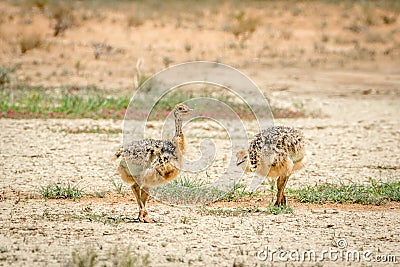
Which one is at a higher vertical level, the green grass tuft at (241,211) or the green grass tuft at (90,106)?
the green grass tuft at (90,106)

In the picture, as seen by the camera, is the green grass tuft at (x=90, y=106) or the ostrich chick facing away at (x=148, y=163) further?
the green grass tuft at (x=90, y=106)

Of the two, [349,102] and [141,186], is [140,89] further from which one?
[141,186]

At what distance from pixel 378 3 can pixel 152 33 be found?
675 inches

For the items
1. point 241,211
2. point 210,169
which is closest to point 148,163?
point 241,211

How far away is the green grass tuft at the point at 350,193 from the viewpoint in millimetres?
9391

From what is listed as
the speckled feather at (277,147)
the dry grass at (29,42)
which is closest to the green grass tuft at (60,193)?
the speckled feather at (277,147)

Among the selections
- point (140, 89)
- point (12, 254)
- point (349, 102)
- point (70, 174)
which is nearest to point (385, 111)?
point (349, 102)

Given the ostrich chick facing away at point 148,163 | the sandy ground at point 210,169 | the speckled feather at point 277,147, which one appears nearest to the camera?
the sandy ground at point 210,169

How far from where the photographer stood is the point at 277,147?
8.70 metres

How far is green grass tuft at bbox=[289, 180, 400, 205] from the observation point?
9391mm
